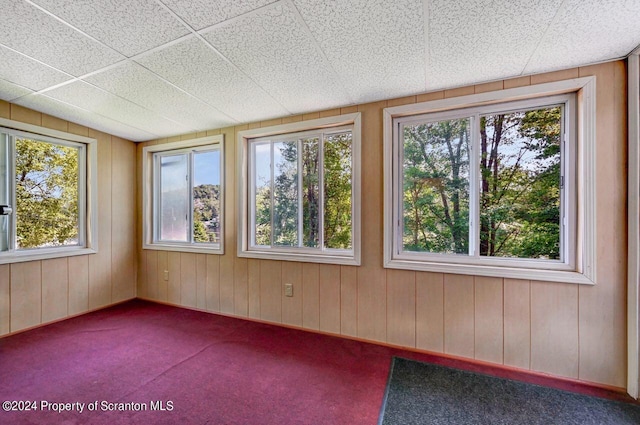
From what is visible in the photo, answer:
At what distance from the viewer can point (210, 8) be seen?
138 cm

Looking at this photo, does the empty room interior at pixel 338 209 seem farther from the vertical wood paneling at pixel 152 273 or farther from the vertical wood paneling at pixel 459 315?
the vertical wood paneling at pixel 152 273

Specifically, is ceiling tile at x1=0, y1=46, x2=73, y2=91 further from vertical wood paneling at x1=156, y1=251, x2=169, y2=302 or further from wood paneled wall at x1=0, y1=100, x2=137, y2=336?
vertical wood paneling at x1=156, y1=251, x2=169, y2=302

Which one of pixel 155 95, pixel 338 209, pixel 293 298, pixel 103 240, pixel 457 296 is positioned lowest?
pixel 293 298

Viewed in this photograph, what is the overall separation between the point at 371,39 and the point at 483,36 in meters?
0.67

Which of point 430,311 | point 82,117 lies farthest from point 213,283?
point 430,311

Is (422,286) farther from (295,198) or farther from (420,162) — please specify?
(295,198)

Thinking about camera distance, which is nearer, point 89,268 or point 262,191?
point 262,191

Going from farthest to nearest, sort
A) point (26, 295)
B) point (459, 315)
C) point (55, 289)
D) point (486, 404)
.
→ point (55, 289)
point (26, 295)
point (459, 315)
point (486, 404)

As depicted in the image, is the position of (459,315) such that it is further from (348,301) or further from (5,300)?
(5,300)

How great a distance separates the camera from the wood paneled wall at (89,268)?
8.68ft

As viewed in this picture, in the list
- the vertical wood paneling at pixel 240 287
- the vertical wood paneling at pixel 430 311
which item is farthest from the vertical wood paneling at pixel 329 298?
the vertical wood paneling at pixel 240 287

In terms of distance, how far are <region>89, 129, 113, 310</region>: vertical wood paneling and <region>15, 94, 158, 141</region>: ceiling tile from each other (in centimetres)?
23

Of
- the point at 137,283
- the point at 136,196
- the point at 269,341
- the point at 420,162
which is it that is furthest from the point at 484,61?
the point at 137,283

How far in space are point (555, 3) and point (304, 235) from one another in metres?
2.46
